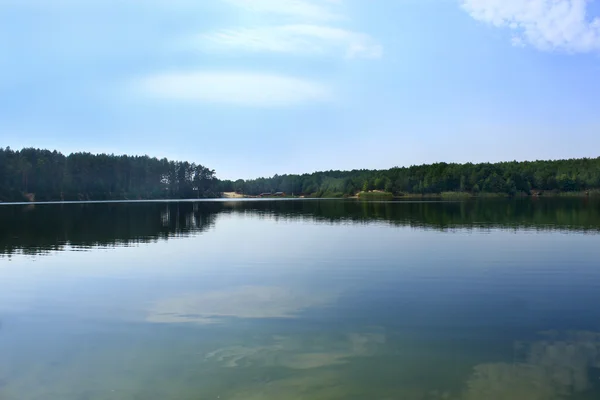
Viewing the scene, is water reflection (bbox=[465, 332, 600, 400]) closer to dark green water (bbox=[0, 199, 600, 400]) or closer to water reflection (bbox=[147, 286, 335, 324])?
dark green water (bbox=[0, 199, 600, 400])

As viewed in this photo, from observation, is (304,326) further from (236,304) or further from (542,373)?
(542,373)

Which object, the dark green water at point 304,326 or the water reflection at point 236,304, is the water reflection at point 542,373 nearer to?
the dark green water at point 304,326

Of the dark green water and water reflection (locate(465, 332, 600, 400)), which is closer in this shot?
water reflection (locate(465, 332, 600, 400))

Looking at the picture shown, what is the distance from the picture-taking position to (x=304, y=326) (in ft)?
50.5

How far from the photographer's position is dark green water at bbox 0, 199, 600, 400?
435 inches

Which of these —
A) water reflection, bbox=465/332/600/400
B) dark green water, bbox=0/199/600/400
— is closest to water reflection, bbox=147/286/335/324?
dark green water, bbox=0/199/600/400

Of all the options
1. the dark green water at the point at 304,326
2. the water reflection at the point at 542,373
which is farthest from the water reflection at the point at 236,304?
the water reflection at the point at 542,373

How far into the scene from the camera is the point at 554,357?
40.7ft

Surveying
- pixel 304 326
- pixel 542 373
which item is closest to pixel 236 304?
pixel 304 326

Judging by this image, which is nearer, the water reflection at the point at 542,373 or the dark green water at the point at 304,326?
the water reflection at the point at 542,373

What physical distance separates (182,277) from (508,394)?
1796 cm

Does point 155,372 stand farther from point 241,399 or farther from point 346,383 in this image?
point 346,383

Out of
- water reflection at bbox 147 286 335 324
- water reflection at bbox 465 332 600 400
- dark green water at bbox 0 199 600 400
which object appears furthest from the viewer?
water reflection at bbox 147 286 335 324

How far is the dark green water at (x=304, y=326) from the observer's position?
11.0 m
